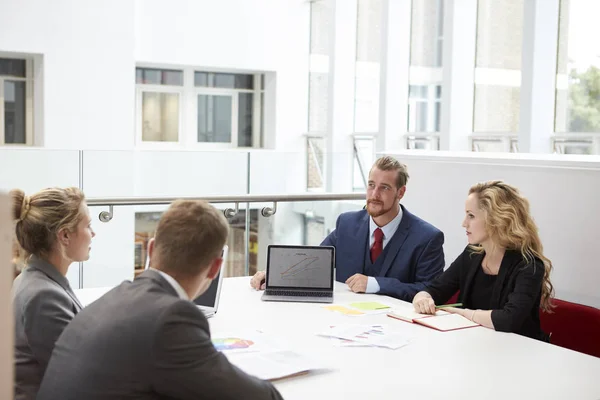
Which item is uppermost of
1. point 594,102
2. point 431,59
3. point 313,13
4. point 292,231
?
point 313,13

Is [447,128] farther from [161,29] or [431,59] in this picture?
[161,29]

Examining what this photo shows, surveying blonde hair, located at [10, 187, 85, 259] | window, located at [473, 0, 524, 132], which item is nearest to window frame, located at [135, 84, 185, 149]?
window, located at [473, 0, 524, 132]

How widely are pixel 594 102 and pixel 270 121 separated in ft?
23.8

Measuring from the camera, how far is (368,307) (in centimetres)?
319

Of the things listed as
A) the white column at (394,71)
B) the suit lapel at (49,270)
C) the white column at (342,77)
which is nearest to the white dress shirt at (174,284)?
the suit lapel at (49,270)

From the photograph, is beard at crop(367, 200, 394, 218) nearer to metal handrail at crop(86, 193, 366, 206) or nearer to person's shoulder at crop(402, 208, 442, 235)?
person's shoulder at crop(402, 208, 442, 235)

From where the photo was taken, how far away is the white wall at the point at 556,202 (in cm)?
378

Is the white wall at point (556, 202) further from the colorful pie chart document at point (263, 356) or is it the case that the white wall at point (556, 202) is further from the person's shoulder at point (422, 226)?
the colorful pie chart document at point (263, 356)

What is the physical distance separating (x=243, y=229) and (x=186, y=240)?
4.30 meters

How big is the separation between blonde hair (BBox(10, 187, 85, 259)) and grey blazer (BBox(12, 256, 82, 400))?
0.15 meters

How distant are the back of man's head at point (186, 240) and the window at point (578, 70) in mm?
7306

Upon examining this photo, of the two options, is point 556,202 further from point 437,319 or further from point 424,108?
point 424,108

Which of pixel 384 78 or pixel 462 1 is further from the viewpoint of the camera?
pixel 384 78

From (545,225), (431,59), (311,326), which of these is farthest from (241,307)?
(431,59)
